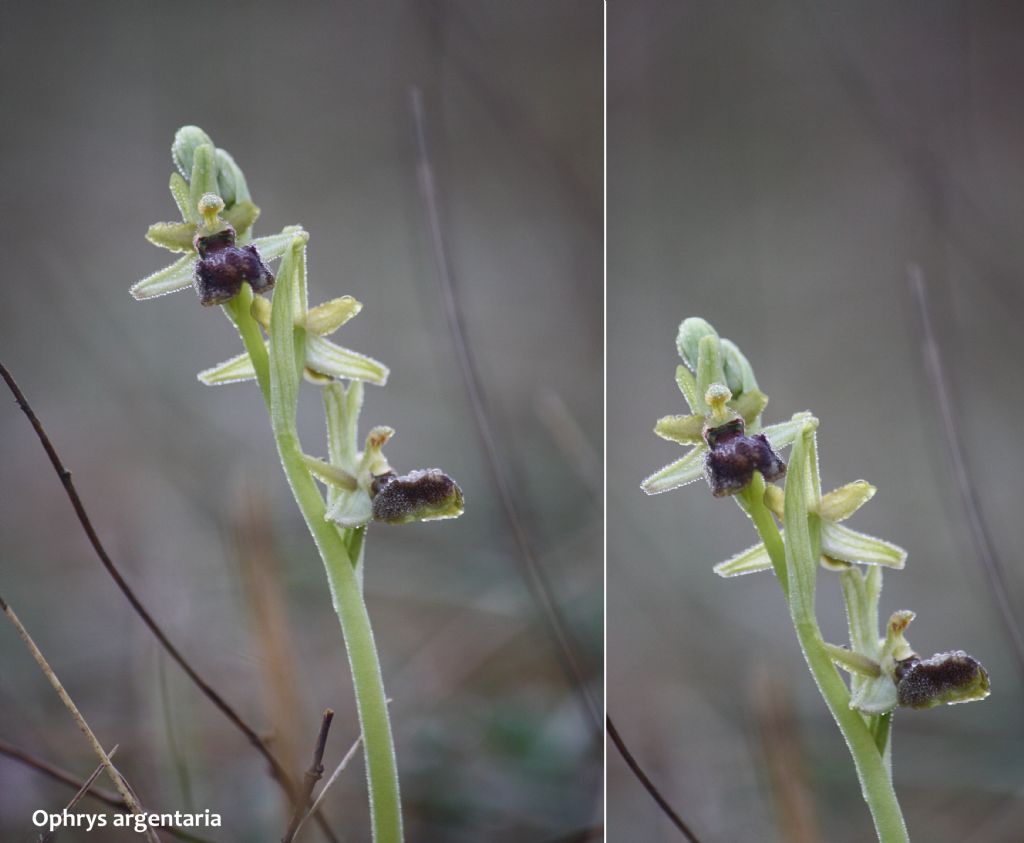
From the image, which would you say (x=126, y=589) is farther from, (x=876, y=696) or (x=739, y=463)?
(x=876, y=696)

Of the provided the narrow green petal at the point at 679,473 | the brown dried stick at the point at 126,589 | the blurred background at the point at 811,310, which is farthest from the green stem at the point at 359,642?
the blurred background at the point at 811,310

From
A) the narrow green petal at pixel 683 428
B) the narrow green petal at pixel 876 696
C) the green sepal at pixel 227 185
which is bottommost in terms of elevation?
the narrow green petal at pixel 876 696

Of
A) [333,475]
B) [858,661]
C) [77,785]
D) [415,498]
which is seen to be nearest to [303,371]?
[333,475]

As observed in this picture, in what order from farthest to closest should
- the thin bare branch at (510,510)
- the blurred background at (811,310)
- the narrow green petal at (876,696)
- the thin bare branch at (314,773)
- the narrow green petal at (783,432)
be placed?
the blurred background at (811,310)
the thin bare branch at (510,510)
the narrow green petal at (783,432)
the narrow green petal at (876,696)
the thin bare branch at (314,773)

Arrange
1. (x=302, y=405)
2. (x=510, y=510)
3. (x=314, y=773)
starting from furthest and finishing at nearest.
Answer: (x=302, y=405), (x=510, y=510), (x=314, y=773)

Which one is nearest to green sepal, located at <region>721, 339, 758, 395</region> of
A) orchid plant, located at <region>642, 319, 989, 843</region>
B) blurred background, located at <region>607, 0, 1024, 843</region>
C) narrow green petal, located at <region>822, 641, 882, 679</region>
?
orchid plant, located at <region>642, 319, 989, 843</region>

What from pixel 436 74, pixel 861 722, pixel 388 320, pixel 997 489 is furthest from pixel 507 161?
pixel 861 722

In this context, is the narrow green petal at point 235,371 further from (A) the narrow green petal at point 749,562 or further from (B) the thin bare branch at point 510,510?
(A) the narrow green petal at point 749,562
